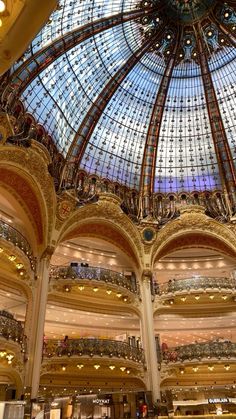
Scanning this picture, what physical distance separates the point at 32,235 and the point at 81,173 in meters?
5.56

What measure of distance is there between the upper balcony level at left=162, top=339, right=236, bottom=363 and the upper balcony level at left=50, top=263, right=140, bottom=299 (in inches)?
169

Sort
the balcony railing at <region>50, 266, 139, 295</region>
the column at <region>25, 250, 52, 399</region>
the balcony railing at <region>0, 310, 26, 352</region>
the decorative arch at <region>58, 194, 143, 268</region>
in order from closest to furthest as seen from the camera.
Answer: the balcony railing at <region>0, 310, 26, 352</region> → the column at <region>25, 250, 52, 399</region> → the balcony railing at <region>50, 266, 139, 295</region> → the decorative arch at <region>58, 194, 143, 268</region>

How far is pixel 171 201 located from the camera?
2520cm

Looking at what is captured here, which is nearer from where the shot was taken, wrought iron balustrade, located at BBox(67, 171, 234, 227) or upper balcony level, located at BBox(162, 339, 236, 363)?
upper balcony level, located at BBox(162, 339, 236, 363)

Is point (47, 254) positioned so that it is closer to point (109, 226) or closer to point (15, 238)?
point (15, 238)

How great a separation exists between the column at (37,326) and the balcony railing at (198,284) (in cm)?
849

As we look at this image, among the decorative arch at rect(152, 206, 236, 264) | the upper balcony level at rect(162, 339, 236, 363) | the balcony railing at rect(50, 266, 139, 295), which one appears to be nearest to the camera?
the balcony railing at rect(50, 266, 139, 295)

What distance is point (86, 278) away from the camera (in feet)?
65.2

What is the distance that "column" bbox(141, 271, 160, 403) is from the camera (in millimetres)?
18516

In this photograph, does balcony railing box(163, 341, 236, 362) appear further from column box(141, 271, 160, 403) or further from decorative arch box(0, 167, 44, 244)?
decorative arch box(0, 167, 44, 244)

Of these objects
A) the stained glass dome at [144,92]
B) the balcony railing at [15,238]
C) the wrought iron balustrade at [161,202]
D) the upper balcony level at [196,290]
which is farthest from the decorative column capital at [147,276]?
the balcony railing at [15,238]

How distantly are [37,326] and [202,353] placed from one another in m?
10.4

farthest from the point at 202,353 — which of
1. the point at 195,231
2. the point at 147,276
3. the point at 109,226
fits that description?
the point at 109,226

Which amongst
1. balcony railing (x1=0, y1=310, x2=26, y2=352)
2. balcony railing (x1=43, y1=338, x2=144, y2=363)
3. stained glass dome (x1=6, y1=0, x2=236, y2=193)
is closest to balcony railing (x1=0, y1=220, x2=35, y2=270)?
balcony railing (x1=0, y1=310, x2=26, y2=352)
